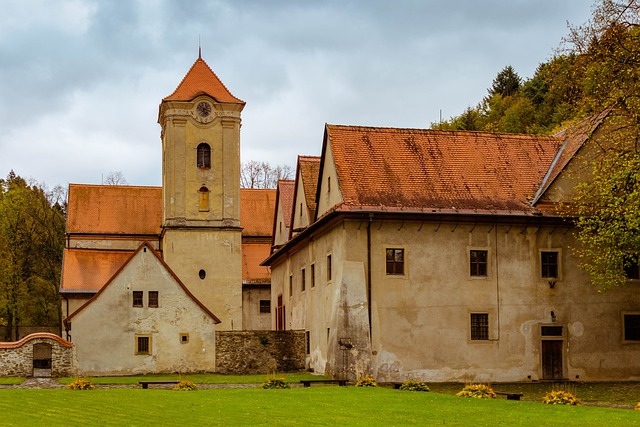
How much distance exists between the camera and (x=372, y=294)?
36.7 m

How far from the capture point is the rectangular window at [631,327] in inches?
1535

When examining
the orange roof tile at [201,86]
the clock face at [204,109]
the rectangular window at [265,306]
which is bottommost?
the rectangular window at [265,306]

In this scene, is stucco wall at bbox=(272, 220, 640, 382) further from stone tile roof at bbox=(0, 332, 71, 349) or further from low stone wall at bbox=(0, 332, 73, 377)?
low stone wall at bbox=(0, 332, 73, 377)

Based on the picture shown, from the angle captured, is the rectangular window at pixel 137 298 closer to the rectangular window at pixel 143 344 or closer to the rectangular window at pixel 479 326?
the rectangular window at pixel 143 344

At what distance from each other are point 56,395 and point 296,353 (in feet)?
54.9

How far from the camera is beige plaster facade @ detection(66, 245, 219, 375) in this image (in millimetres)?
42062

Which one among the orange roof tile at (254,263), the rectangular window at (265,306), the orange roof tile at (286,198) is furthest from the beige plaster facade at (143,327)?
the rectangular window at (265,306)

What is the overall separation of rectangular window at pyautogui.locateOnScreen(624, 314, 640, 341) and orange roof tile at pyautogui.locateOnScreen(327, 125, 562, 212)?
20.3ft

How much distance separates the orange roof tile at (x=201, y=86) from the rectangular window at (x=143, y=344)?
19509mm

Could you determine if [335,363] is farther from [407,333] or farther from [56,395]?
[56,395]

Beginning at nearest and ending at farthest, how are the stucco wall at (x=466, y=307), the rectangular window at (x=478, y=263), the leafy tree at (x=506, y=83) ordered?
the stucco wall at (x=466, y=307) < the rectangular window at (x=478, y=263) < the leafy tree at (x=506, y=83)

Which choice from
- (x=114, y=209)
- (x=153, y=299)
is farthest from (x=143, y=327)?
(x=114, y=209)

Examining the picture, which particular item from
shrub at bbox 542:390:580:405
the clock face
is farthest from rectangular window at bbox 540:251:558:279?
the clock face

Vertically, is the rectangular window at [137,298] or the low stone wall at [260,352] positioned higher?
the rectangular window at [137,298]
